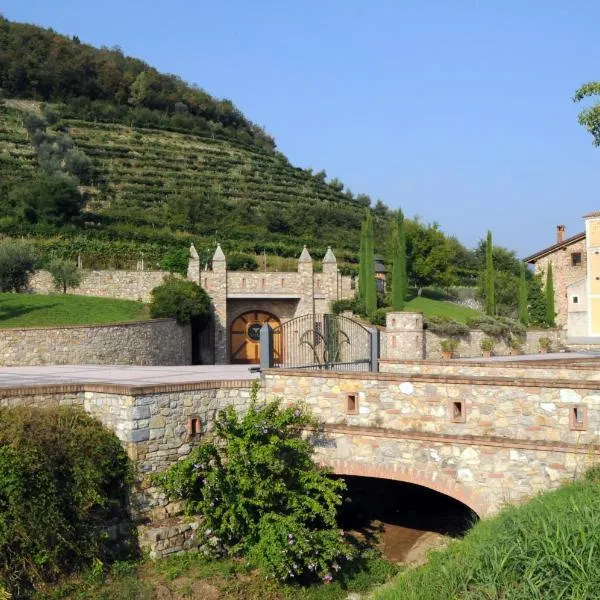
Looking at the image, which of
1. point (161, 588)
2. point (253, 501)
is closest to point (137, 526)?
point (161, 588)

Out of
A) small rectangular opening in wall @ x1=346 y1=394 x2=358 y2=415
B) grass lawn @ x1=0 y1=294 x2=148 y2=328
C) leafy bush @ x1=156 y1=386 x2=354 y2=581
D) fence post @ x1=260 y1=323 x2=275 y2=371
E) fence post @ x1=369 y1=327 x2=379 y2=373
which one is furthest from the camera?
grass lawn @ x1=0 y1=294 x2=148 y2=328

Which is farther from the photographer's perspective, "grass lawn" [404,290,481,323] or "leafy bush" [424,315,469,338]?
"grass lawn" [404,290,481,323]

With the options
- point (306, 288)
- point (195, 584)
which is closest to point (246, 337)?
point (306, 288)

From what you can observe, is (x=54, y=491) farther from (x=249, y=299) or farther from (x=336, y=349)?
(x=249, y=299)

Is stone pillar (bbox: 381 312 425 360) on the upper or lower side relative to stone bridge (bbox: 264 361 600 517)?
upper

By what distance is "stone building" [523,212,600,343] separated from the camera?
134ft

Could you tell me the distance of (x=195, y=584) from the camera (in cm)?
1052

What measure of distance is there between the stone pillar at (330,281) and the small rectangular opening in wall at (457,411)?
21122 mm

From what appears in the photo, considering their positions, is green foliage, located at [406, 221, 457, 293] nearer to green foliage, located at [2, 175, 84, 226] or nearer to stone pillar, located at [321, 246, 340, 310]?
stone pillar, located at [321, 246, 340, 310]

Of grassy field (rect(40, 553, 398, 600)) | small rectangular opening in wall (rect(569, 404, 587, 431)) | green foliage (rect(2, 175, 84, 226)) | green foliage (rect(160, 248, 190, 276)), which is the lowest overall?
grassy field (rect(40, 553, 398, 600))

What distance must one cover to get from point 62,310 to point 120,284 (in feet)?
17.6

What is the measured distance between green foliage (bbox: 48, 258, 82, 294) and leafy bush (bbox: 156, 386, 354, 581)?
19263 millimetres

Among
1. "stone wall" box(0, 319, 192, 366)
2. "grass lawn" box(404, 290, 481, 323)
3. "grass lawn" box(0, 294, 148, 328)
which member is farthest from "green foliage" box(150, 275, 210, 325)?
"grass lawn" box(404, 290, 481, 323)

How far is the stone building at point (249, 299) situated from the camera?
29.9m
